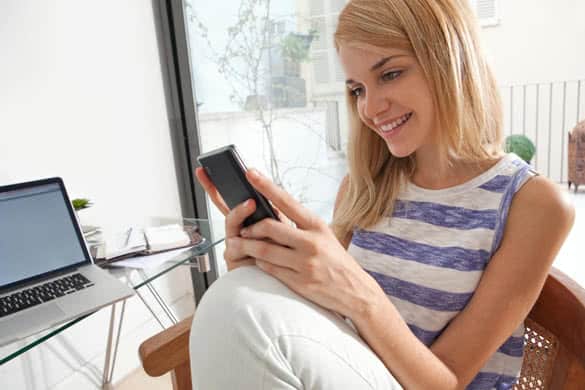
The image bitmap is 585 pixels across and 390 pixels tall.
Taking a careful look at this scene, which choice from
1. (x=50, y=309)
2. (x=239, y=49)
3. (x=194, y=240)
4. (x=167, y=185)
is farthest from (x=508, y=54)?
(x=50, y=309)

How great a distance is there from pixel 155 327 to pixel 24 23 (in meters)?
1.22

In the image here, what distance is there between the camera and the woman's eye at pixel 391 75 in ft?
2.47

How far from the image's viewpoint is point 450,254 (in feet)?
2.44

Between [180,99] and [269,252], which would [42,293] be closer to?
[269,252]

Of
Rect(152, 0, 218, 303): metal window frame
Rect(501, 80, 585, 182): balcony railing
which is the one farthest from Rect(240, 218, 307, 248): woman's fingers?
Rect(501, 80, 585, 182): balcony railing

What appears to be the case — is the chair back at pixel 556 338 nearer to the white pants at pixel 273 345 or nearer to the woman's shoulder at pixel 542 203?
the woman's shoulder at pixel 542 203

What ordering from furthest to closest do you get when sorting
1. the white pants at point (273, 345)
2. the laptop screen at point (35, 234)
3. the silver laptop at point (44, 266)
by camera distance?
1. the laptop screen at point (35, 234)
2. the silver laptop at point (44, 266)
3. the white pants at point (273, 345)

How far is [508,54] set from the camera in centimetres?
328

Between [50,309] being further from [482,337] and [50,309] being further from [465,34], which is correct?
[465,34]

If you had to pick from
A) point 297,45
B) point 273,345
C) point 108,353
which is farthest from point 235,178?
point 297,45

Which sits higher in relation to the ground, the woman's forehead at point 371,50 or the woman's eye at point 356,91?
the woman's forehead at point 371,50

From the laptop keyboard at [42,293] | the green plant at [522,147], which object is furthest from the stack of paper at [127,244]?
the green plant at [522,147]

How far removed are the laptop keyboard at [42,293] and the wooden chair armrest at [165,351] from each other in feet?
1.22

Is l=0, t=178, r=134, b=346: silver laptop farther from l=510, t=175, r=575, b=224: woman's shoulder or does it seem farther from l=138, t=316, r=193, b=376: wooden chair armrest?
l=510, t=175, r=575, b=224: woman's shoulder
